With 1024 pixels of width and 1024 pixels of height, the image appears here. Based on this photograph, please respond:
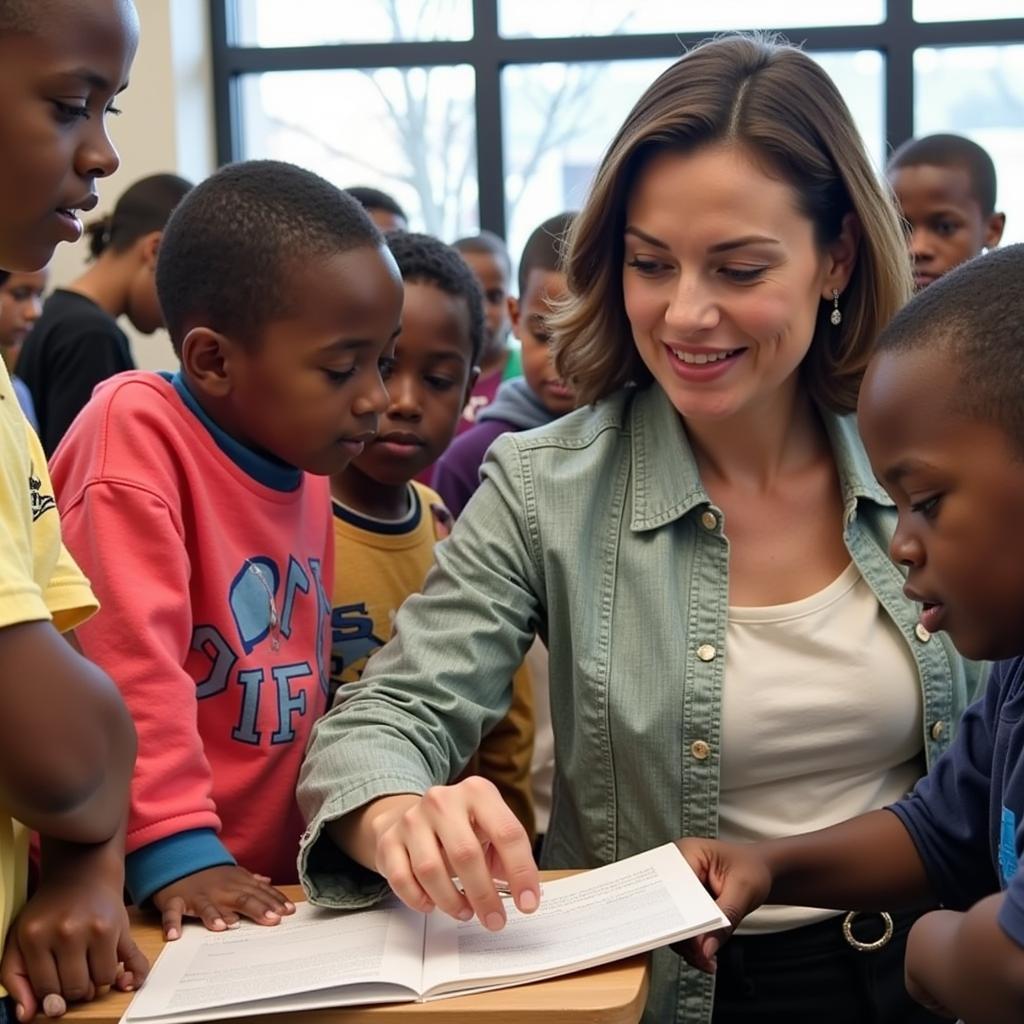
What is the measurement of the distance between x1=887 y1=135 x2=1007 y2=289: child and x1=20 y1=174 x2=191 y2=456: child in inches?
71.1

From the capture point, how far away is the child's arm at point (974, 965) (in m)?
0.92

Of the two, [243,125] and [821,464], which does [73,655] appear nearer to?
[821,464]

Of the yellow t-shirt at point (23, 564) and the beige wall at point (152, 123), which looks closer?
the yellow t-shirt at point (23, 564)

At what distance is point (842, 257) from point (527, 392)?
118cm

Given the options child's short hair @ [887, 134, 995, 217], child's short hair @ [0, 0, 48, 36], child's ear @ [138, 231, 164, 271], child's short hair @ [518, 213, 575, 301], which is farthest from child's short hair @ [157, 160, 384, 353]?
child's short hair @ [887, 134, 995, 217]

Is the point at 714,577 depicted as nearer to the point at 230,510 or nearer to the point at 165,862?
the point at 230,510

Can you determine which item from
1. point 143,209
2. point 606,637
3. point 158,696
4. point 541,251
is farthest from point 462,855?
point 143,209

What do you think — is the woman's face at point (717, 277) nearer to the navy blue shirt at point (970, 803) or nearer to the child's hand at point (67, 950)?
the navy blue shirt at point (970, 803)

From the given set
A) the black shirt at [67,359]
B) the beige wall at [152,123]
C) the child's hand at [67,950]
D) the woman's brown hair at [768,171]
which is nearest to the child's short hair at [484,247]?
the black shirt at [67,359]

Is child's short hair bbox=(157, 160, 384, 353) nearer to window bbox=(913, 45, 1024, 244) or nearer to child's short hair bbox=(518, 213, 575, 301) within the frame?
child's short hair bbox=(518, 213, 575, 301)

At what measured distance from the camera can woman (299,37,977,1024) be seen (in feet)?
4.60

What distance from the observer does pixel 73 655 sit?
968 millimetres

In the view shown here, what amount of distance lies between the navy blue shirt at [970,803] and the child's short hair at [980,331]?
256 millimetres

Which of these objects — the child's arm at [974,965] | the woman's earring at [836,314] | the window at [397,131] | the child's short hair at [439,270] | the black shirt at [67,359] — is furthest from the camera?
the window at [397,131]
